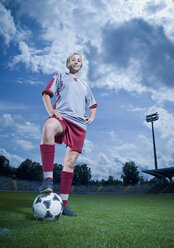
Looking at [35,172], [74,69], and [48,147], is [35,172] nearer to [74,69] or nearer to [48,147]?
[74,69]

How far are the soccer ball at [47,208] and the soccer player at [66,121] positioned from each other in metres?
0.31

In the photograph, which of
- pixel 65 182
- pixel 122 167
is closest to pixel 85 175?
pixel 122 167

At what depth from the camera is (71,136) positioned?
335 centimetres

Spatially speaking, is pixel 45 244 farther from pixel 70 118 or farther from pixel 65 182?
pixel 70 118

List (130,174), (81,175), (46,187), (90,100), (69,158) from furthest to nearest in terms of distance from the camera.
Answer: (81,175) → (130,174) → (90,100) → (69,158) → (46,187)

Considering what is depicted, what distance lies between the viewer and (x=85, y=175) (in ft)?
228

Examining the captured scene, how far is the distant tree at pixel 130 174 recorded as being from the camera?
54.8 metres

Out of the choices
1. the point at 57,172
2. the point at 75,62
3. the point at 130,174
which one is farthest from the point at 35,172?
the point at 75,62

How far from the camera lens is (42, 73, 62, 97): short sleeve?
3.23m

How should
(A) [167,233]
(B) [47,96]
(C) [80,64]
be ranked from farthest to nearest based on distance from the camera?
1. (C) [80,64]
2. (B) [47,96]
3. (A) [167,233]

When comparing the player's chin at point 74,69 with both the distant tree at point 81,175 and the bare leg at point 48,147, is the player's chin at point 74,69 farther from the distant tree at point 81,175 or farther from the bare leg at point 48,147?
the distant tree at point 81,175

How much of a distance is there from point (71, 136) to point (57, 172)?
63727 millimetres

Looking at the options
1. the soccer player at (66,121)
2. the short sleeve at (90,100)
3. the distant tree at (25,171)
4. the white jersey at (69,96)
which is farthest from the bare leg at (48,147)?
the distant tree at (25,171)

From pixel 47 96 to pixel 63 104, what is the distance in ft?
1.07
